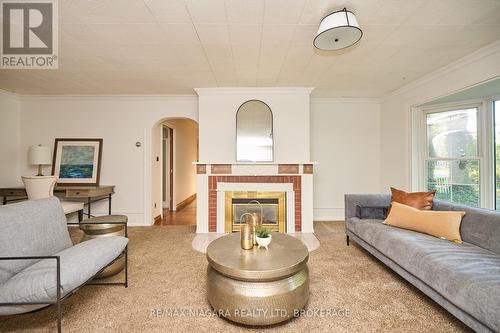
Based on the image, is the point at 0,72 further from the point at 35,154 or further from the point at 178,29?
the point at 178,29

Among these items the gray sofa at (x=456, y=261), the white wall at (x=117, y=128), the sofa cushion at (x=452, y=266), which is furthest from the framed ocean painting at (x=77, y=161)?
the sofa cushion at (x=452, y=266)

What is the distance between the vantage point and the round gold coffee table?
4.96 feet

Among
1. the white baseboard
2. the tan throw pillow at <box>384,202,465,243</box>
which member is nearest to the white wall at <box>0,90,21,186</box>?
the white baseboard

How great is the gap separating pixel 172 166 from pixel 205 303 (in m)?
4.37

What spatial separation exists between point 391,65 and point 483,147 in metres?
1.71

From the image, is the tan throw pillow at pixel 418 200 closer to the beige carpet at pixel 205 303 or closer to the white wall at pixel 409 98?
the beige carpet at pixel 205 303

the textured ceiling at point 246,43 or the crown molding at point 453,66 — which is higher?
the textured ceiling at point 246,43

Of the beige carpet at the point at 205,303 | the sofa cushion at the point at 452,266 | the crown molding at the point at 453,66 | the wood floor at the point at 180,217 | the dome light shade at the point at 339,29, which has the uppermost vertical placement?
the crown molding at the point at 453,66

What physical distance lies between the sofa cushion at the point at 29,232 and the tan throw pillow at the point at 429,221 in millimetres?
3334

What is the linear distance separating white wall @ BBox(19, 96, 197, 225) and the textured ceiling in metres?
0.47

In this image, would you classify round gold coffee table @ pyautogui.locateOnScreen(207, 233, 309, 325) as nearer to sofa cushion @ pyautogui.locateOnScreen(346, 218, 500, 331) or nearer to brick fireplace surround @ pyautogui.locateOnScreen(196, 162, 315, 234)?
sofa cushion @ pyautogui.locateOnScreen(346, 218, 500, 331)

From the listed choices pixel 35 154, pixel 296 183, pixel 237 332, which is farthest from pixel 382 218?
pixel 35 154

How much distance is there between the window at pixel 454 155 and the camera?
10.6ft

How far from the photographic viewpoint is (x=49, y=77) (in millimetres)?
3316
